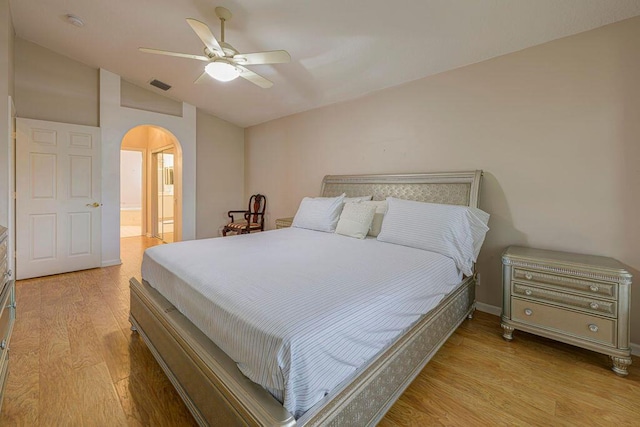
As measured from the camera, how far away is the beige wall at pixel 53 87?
12.2 ft

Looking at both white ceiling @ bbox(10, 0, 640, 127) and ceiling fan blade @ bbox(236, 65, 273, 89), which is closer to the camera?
white ceiling @ bbox(10, 0, 640, 127)

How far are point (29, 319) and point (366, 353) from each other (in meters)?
3.16

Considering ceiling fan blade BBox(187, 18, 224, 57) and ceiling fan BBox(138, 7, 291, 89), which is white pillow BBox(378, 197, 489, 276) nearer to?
ceiling fan BBox(138, 7, 291, 89)

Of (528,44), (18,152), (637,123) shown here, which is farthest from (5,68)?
(637,123)

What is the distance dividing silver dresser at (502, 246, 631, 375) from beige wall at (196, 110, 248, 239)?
496 centimetres

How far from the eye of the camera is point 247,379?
118 centimetres

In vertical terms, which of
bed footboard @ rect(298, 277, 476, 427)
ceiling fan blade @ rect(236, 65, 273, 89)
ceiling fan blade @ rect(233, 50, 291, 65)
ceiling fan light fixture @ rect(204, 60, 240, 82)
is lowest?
bed footboard @ rect(298, 277, 476, 427)

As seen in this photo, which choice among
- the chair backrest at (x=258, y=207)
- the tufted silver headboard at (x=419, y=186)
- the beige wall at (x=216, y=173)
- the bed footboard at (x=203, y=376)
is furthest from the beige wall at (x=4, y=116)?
the tufted silver headboard at (x=419, y=186)

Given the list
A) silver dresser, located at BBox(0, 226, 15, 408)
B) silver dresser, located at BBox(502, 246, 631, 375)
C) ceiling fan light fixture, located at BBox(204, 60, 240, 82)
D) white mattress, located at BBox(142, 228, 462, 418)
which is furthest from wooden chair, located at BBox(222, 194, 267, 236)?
silver dresser, located at BBox(502, 246, 631, 375)

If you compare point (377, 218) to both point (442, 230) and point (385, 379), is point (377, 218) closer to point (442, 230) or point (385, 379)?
point (442, 230)

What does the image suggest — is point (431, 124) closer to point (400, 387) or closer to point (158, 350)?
point (400, 387)

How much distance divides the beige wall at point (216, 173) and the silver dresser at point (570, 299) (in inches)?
195

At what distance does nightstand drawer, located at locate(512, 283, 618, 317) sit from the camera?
1.94 m

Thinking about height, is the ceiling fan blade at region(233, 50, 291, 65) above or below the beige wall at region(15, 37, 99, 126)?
below
